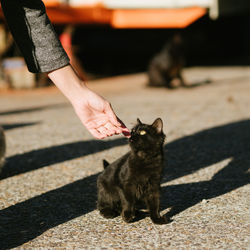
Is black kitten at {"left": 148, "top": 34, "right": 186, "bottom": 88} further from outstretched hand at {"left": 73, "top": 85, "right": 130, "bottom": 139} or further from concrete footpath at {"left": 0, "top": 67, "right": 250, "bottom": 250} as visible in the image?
outstretched hand at {"left": 73, "top": 85, "right": 130, "bottom": 139}

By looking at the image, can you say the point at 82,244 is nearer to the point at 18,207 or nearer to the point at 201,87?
the point at 18,207

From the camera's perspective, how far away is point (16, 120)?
909cm

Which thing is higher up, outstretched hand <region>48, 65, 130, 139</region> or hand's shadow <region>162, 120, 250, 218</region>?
outstretched hand <region>48, 65, 130, 139</region>

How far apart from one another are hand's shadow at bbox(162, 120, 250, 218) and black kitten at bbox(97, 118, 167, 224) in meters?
0.39

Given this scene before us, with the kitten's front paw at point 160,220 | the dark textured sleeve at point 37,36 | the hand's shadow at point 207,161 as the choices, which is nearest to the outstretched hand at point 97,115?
the dark textured sleeve at point 37,36

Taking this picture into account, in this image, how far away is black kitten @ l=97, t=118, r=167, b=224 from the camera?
3568 mm

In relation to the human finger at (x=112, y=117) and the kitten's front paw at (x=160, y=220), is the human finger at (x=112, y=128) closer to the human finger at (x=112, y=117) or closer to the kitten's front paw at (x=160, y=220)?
the human finger at (x=112, y=117)

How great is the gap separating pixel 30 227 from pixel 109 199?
671mm

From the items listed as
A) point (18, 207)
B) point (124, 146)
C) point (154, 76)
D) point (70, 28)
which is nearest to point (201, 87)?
point (154, 76)

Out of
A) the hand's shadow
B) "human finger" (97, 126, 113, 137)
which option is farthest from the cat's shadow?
"human finger" (97, 126, 113, 137)

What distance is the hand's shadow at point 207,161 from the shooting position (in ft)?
14.5

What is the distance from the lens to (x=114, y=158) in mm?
5906

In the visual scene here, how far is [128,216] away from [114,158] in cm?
224

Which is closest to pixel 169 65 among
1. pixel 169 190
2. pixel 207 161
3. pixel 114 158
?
pixel 114 158
